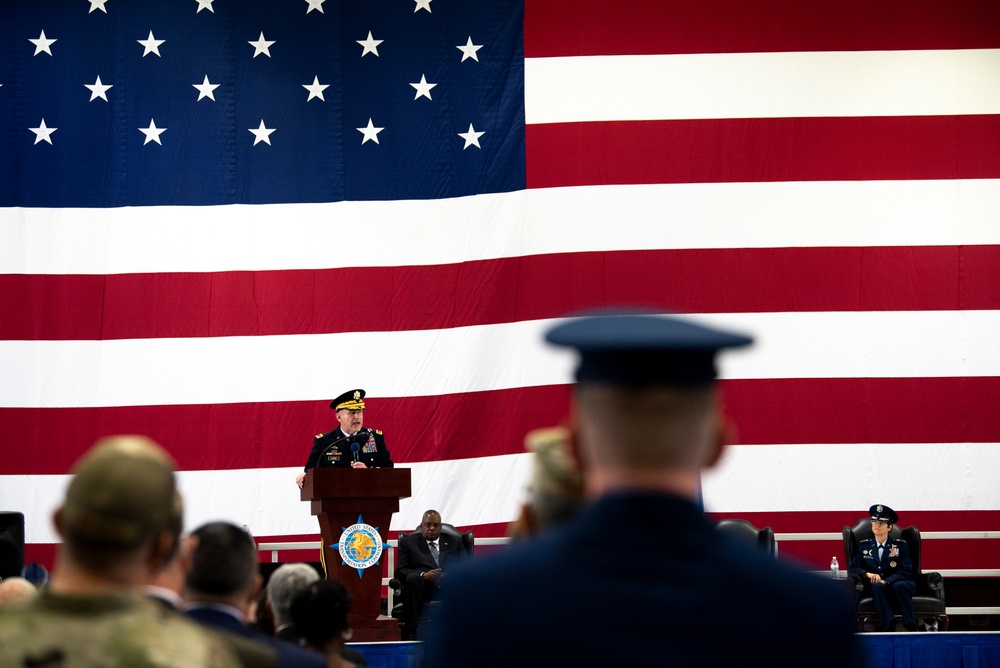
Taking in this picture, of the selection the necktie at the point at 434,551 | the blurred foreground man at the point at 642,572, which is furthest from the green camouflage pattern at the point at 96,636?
the necktie at the point at 434,551

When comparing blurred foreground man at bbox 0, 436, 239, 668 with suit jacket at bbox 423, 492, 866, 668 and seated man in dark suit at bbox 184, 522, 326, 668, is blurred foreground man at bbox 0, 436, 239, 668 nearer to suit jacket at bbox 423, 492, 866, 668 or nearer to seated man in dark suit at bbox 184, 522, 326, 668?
suit jacket at bbox 423, 492, 866, 668

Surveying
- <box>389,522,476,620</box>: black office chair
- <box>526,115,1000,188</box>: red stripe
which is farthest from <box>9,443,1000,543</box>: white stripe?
<box>526,115,1000,188</box>: red stripe

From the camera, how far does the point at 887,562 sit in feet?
23.0

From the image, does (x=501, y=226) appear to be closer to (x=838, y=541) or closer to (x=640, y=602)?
(x=838, y=541)

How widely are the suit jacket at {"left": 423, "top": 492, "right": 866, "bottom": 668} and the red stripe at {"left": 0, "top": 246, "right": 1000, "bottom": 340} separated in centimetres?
717

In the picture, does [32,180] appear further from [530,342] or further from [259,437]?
[530,342]

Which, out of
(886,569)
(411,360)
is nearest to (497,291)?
(411,360)

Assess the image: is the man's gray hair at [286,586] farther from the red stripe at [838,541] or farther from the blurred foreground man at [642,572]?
the red stripe at [838,541]

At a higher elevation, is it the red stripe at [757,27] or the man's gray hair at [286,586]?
the red stripe at [757,27]

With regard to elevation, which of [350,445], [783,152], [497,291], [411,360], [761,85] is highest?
[761,85]

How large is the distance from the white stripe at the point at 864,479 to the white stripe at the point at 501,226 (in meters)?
1.36

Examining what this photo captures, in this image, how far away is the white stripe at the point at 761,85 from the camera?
8.22 m

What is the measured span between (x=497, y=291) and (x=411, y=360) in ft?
2.38

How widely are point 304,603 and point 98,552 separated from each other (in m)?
1.17
